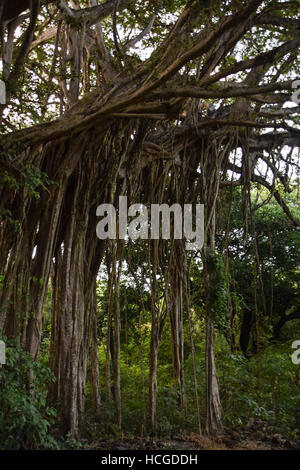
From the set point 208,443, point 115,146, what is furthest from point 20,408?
point 115,146

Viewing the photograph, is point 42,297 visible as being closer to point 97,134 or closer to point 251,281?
point 97,134

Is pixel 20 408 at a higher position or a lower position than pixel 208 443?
higher

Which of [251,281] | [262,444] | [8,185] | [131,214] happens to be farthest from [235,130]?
[251,281]

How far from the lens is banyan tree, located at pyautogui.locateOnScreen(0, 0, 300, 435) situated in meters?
3.16

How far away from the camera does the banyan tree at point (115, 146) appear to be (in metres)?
3.16

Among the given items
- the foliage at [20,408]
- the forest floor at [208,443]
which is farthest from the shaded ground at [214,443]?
the foliage at [20,408]

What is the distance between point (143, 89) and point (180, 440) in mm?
2684

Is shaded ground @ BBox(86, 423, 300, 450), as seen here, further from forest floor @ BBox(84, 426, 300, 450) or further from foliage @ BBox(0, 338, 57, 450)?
foliage @ BBox(0, 338, 57, 450)

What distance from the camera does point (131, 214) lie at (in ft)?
15.3

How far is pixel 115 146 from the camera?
4164 mm

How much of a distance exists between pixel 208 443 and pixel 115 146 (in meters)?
2.53

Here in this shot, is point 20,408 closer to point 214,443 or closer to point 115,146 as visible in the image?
point 214,443

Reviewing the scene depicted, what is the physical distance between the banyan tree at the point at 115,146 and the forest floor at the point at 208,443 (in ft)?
0.88

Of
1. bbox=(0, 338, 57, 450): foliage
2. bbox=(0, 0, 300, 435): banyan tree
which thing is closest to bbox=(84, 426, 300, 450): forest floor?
bbox=(0, 0, 300, 435): banyan tree
